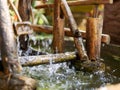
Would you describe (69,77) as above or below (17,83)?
below

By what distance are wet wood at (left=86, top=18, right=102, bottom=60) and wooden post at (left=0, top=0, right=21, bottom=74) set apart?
6.51 feet

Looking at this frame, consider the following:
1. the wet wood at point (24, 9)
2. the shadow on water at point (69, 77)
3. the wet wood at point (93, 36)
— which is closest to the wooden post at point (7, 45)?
the shadow on water at point (69, 77)

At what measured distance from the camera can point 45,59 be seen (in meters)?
4.67

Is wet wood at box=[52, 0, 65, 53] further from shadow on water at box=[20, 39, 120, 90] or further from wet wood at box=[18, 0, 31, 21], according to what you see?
wet wood at box=[18, 0, 31, 21]

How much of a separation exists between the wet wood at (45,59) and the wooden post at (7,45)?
747mm

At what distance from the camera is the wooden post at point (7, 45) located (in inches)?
139

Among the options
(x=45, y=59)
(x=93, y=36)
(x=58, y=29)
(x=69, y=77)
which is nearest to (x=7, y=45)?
(x=45, y=59)

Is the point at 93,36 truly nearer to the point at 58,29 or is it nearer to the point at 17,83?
the point at 58,29

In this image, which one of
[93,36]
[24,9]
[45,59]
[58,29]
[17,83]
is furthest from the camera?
[24,9]

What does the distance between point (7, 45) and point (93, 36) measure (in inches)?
83.4

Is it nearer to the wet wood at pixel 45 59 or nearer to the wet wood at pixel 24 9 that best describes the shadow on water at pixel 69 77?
the wet wood at pixel 45 59

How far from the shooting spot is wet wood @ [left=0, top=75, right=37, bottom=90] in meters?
3.27

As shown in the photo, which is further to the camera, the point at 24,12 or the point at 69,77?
the point at 24,12

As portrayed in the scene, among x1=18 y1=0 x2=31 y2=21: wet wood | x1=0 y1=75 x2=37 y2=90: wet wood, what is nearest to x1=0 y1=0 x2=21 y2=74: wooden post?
x1=0 y1=75 x2=37 y2=90: wet wood
